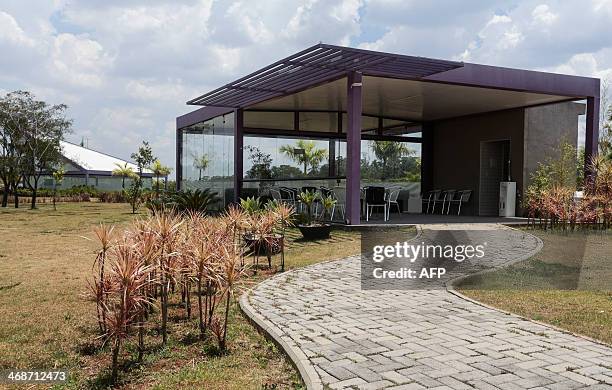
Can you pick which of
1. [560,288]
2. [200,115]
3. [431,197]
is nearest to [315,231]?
[560,288]

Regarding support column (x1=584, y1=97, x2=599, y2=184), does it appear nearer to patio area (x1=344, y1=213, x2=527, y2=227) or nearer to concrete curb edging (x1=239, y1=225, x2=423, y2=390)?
patio area (x1=344, y1=213, x2=527, y2=227)

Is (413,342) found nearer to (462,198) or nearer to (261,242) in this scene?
(261,242)

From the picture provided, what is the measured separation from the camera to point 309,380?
11.3 ft

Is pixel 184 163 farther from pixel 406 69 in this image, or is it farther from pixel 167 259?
pixel 167 259

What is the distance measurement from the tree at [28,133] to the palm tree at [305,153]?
54.4 ft

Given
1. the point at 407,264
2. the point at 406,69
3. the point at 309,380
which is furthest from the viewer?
the point at 406,69

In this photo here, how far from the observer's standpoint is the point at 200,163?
68.1 ft

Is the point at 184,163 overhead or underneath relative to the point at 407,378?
overhead

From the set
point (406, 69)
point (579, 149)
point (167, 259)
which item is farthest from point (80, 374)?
point (579, 149)

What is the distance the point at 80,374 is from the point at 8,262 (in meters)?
6.01

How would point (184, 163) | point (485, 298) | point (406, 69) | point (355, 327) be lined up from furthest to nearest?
1. point (184, 163)
2. point (406, 69)
3. point (485, 298)
4. point (355, 327)

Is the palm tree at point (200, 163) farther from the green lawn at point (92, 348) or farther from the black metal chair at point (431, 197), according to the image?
the green lawn at point (92, 348)

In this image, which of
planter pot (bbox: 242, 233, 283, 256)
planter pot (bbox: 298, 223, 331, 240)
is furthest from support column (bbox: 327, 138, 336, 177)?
planter pot (bbox: 242, 233, 283, 256)

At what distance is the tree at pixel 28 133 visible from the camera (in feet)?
92.9
